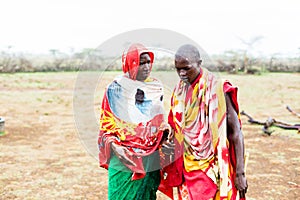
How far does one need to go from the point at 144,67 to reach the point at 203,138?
0.53 meters

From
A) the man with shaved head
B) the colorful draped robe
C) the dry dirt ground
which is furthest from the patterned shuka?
the dry dirt ground

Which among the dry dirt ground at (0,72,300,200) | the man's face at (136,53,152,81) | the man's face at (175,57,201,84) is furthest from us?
the dry dirt ground at (0,72,300,200)

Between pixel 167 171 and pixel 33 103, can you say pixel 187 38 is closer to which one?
pixel 167 171

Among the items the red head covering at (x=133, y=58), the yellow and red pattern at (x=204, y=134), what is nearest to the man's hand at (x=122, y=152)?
the yellow and red pattern at (x=204, y=134)

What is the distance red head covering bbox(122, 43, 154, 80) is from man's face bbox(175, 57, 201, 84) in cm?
21

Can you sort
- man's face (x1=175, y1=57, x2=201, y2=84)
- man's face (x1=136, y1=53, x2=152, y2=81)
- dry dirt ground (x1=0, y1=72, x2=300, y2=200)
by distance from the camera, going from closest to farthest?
man's face (x1=175, y1=57, x2=201, y2=84)
man's face (x1=136, y1=53, x2=152, y2=81)
dry dirt ground (x1=0, y1=72, x2=300, y2=200)

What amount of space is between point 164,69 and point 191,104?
0.31m

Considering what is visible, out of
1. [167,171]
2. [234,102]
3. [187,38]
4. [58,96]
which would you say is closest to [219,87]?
[234,102]

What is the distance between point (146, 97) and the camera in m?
2.30

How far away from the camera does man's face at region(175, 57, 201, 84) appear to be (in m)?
2.10

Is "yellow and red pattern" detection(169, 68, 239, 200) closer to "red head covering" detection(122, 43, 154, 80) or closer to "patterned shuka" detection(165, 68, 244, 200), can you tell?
"patterned shuka" detection(165, 68, 244, 200)

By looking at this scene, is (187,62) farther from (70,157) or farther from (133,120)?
(70,157)

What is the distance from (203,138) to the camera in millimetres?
2152

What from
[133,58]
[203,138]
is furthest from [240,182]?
[133,58]
